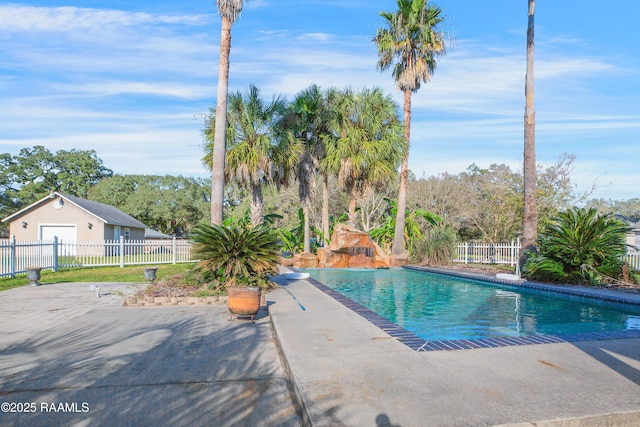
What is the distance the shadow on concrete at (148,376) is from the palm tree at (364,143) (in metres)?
12.5

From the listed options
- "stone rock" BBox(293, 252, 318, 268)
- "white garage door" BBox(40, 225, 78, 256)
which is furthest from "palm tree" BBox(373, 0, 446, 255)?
"white garage door" BBox(40, 225, 78, 256)

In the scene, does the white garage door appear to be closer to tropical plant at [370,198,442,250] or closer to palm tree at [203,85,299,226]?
palm tree at [203,85,299,226]

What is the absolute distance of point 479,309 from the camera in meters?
8.42

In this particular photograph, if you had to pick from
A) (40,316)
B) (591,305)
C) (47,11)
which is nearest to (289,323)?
(40,316)

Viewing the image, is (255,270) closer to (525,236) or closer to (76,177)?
(525,236)

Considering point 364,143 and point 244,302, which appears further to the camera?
point 364,143

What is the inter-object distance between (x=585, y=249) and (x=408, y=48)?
1198 cm

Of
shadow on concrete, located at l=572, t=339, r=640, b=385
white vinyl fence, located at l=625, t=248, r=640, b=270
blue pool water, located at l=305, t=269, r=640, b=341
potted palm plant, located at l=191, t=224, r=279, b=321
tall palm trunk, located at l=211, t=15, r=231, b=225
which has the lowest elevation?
blue pool water, located at l=305, t=269, r=640, b=341

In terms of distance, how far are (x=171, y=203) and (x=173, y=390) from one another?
41.1m

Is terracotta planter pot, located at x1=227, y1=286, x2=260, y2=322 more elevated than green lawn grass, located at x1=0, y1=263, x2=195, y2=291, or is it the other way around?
terracotta planter pot, located at x1=227, y1=286, x2=260, y2=322

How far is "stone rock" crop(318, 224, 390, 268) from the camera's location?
17.9 metres

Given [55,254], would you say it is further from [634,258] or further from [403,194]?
[634,258]

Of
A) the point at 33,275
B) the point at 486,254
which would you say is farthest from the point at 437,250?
the point at 33,275

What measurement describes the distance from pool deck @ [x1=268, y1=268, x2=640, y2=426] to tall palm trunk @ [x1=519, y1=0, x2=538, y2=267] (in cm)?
890
